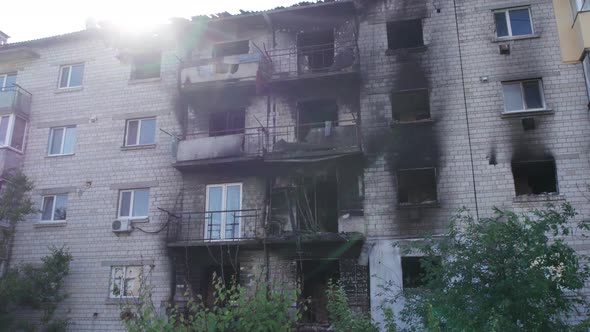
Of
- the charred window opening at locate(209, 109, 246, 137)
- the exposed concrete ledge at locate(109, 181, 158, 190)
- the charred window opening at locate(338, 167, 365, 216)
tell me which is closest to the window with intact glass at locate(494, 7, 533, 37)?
the charred window opening at locate(338, 167, 365, 216)

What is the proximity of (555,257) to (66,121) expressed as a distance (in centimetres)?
1947

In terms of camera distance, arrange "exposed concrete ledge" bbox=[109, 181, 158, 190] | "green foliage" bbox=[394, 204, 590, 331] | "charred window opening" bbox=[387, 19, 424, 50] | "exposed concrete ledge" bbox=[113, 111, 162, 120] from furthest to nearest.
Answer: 1. "exposed concrete ledge" bbox=[113, 111, 162, 120]
2. "exposed concrete ledge" bbox=[109, 181, 158, 190]
3. "charred window opening" bbox=[387, 19, 424, 50]
4. "green foliage" bbox=[394, 204, 590, 331]

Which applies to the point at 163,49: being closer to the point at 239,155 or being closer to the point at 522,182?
the point at 239,155

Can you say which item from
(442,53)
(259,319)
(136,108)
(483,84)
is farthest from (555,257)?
(136,108)

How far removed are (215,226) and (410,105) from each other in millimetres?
8592

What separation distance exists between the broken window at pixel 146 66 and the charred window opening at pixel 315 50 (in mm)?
6312

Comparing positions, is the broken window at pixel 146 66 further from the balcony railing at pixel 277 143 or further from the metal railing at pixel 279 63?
the balcony railing at pixel 277 143

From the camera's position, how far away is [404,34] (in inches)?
795

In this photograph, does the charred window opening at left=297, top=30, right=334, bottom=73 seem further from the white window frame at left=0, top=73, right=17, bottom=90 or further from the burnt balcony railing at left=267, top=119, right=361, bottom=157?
the white window frame at left=0, top=73, right=17, bottom=90

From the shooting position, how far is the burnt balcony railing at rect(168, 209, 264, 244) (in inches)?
733

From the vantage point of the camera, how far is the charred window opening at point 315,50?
20516 millimetres

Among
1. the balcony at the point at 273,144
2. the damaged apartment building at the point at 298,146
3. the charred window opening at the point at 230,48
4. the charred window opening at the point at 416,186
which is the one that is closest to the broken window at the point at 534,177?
the damaged apartment building at the point at 298,146

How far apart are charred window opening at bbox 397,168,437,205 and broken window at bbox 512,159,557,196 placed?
9.07ft

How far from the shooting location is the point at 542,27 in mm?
18531
